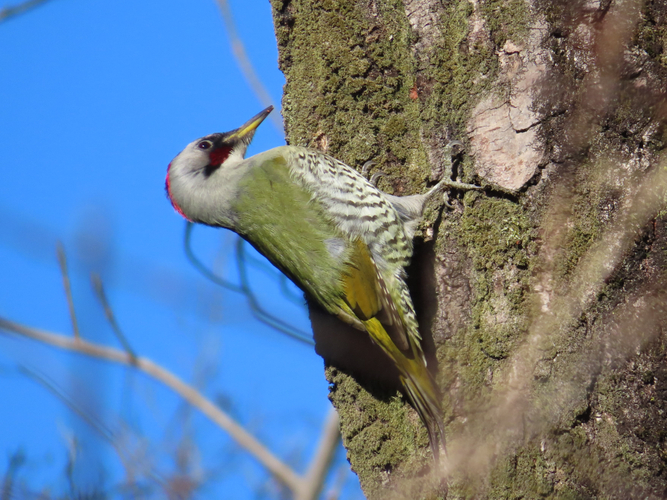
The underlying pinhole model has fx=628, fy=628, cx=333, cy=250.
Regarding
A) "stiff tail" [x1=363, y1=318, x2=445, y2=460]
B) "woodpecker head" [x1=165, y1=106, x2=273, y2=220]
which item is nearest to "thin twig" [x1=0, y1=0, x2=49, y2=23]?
"woodpecker head" [x1=165, y1=106, x2=273, y2=220]

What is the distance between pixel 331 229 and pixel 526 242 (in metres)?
1.10

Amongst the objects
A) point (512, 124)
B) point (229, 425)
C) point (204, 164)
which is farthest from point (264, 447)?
point (512, 124)

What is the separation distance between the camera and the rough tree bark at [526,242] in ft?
7.22

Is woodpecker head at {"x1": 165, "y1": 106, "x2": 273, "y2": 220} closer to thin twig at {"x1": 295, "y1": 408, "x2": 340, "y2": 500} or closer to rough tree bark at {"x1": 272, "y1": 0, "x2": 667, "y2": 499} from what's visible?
rough tree bark at {"x1": 272, "y1": 0, "x2": 667, "y2": 499}

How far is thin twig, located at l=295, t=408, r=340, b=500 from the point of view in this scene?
6.05 meters

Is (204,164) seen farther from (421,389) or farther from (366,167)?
(421,389)

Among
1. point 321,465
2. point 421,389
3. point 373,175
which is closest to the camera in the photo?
point 421,389

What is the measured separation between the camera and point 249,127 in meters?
4.17

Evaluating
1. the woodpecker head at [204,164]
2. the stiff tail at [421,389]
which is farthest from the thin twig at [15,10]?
the stiff tail at [421,389]

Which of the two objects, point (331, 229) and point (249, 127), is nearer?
point (331, 229)

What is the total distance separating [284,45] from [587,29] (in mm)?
1657

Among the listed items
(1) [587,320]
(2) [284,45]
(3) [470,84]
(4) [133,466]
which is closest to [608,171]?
(1) [587,320]

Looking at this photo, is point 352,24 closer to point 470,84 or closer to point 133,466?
point 470,84

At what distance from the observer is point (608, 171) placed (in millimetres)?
2365
